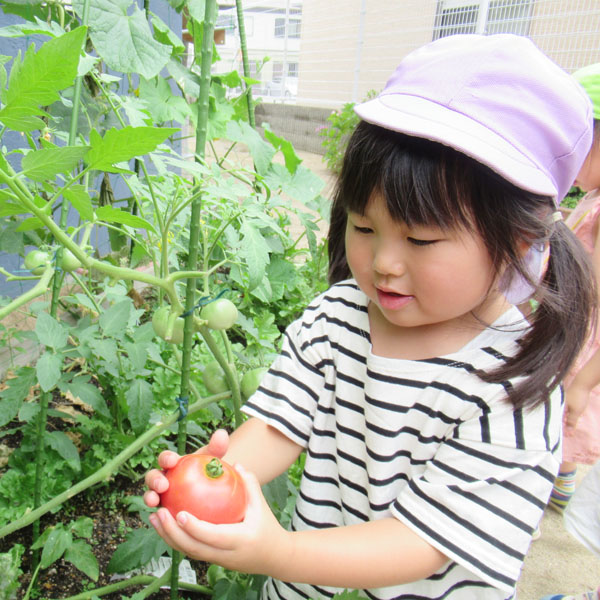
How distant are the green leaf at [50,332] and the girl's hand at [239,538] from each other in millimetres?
457

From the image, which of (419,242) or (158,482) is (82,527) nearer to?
(158,482)

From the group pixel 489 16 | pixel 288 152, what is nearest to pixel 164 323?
pixel 288 152

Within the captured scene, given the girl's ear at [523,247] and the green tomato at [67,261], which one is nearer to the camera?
the girl's ear at [523,247]

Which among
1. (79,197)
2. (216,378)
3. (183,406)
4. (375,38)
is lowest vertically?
(375,38)

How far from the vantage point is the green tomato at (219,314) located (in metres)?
0.91

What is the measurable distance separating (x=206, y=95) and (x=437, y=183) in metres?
0.30

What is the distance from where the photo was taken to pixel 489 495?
657 millimetres

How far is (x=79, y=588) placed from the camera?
1205 mm

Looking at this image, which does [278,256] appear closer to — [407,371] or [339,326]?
[339,326]

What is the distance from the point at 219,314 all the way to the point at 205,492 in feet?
1.15

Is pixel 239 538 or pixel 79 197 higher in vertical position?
pixel 79 197

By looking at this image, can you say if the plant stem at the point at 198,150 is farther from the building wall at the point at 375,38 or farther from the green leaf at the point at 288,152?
the building wall at the point at 375,38

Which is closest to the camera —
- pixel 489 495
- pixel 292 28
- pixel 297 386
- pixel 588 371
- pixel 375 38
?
pixel 489 495

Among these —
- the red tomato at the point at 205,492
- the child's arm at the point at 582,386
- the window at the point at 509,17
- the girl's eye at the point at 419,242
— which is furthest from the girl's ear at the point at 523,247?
the window at the point at 509,17
